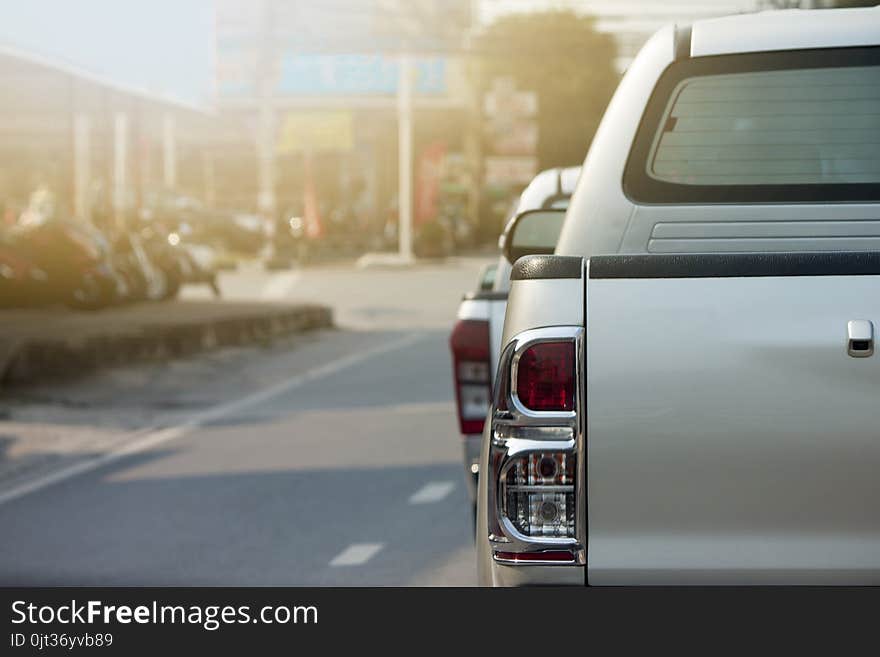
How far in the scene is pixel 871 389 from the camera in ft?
10.5

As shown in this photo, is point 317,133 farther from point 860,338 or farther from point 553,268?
point 860,338

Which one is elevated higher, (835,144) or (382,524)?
(835,144)

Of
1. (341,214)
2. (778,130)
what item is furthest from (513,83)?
(778,130)

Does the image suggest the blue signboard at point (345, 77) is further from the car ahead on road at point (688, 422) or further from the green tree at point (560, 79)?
the car ahead on road at point (688, 422)

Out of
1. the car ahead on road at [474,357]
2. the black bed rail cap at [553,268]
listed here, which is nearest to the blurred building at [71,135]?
the car ahead on road at [474,357]

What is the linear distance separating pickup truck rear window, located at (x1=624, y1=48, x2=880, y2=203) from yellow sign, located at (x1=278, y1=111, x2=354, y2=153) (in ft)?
163

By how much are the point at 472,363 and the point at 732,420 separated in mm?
3510

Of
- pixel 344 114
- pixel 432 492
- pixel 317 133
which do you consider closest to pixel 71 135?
pixel 432 492

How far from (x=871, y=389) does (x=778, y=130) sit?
5.08 feet

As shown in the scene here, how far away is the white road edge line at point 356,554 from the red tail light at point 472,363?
2.77ft

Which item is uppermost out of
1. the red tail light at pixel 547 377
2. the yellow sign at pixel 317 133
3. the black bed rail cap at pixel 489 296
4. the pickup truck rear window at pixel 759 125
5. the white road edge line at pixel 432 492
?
the pickup truck rear window at pixel 759 125

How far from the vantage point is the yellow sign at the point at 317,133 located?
54281 mm

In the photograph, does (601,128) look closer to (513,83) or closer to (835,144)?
(835,144)

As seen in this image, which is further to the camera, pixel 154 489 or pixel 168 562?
pixel 154 489
